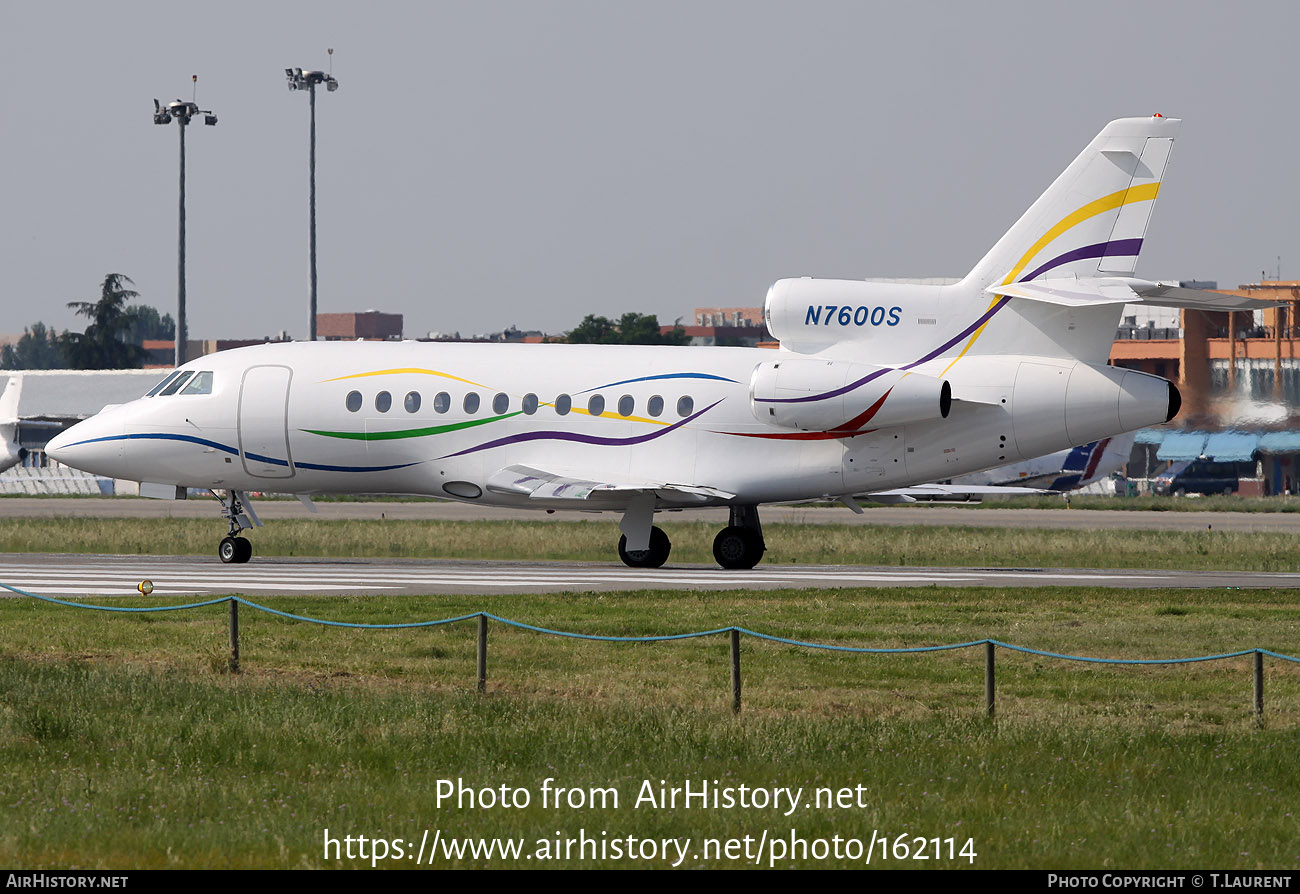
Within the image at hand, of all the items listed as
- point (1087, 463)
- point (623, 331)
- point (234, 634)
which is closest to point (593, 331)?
point (623, 331)

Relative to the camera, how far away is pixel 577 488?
2936 centimetres

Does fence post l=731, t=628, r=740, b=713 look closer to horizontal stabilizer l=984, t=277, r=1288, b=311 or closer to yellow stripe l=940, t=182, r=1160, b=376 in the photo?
horizontal stabilizer l=984, t=277, r=1288, b=311

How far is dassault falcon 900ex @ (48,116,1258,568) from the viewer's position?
2762 cm

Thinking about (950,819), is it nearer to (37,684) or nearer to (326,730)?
(326,730)

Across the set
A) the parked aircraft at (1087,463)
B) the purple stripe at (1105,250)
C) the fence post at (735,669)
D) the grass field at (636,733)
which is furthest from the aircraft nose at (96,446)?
the parked aircraft at (1087,463)

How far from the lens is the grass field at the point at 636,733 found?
1148 centimetres

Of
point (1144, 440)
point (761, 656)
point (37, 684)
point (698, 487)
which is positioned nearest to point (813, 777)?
point (761, 656)

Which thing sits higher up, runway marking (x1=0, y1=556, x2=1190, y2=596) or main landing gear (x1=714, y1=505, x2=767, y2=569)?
main landing gear (x1=714, y1=505, x2=767, y2=569)

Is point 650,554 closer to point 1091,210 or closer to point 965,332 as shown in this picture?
point 965,332

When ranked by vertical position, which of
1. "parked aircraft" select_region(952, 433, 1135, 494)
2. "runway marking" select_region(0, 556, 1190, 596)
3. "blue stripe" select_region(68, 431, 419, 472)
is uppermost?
"blue stripe" select_region(68, 431, 419, 472)

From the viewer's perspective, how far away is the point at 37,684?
17.1m

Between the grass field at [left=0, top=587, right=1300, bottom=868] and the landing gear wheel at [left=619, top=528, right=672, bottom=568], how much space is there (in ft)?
23.9

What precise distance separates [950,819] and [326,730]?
19.7ft

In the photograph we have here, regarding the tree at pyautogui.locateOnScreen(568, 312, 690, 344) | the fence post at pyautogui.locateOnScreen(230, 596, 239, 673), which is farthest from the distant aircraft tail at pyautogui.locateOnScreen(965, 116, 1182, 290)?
the tree at pyautogui.locateOnScreen(568, 312, 690, 344)
